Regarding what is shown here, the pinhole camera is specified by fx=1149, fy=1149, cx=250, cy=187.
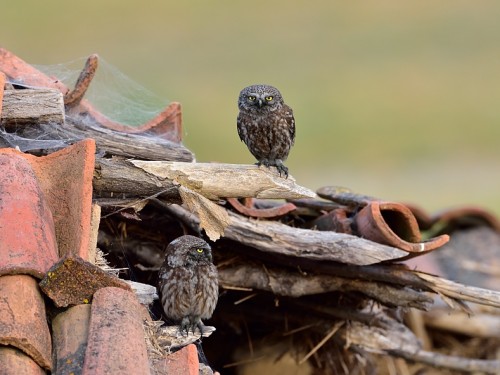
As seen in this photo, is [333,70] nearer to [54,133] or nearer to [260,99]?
[260,99]

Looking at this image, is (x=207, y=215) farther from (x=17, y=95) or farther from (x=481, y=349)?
(x=481, y=349)

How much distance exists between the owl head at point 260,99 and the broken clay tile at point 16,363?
10.8ft

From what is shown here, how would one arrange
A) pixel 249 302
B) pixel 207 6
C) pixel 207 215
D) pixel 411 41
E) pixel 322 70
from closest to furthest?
1. pixel 207 215
2. pixel 249 302
3. pixel 322 70
4. pixel 411 41
5. pixel 207 6

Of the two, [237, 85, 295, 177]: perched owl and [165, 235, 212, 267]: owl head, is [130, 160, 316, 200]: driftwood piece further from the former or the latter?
[237, 85, 295, 177]: perched owl

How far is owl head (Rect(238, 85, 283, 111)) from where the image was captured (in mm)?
7215

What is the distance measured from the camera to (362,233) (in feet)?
Answer: 21.7

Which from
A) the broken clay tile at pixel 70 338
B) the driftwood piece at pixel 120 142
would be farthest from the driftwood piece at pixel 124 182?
the broken clay tile at pixel 70 338

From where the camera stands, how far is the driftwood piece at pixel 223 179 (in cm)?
544

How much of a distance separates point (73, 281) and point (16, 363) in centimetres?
52

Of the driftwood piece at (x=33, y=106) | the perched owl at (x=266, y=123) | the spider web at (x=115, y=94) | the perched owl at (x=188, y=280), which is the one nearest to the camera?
the driftwood piece at (x=33, y=106)

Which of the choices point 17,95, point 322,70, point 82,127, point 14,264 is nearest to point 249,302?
point 82,127

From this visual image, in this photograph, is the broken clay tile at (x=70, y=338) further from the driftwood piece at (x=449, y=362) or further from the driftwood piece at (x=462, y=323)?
the driftwood piece at (x=462, y=323)

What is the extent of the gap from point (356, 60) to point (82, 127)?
28.2 m

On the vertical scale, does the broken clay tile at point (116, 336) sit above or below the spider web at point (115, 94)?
below
